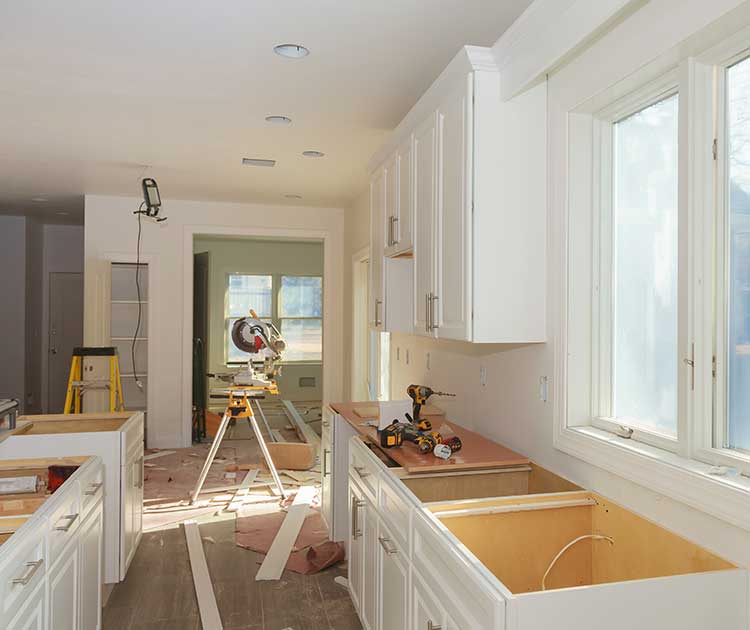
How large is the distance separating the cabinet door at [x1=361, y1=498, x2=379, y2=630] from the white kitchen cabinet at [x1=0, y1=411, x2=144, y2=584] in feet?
3.64

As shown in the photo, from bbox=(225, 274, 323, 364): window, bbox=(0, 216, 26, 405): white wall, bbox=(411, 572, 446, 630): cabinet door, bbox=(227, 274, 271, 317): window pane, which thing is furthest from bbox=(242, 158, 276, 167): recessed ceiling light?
bbox=(227, 274, 271, 317): window pane

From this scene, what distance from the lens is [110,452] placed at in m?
2.98

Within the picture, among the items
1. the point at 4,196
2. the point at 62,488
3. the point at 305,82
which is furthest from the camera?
the point at 4,196

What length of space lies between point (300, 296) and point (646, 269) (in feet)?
27.6

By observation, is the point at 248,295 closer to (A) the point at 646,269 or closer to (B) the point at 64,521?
(B) the point at 64,521

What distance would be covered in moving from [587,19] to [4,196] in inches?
245

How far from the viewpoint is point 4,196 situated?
6.28 m

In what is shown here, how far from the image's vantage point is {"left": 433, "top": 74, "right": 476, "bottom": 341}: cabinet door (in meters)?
2.29

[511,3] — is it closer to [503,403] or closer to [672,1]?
[672,1]

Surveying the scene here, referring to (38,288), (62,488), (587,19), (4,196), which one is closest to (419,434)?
(62,488)

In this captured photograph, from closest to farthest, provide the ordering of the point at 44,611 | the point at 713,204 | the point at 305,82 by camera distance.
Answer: the point at 713,204, the point at 44,611, the point at 305,82

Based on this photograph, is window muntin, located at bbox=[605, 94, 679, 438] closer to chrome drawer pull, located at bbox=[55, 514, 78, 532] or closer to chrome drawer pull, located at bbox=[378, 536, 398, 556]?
chrome drawer pull, located at bbox=[378, 536, 398, 556]

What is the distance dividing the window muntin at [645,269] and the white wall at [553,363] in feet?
0.60

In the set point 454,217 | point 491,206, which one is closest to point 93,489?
point 454,217
